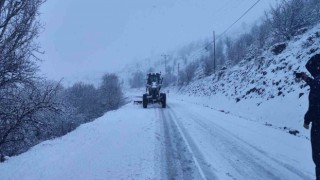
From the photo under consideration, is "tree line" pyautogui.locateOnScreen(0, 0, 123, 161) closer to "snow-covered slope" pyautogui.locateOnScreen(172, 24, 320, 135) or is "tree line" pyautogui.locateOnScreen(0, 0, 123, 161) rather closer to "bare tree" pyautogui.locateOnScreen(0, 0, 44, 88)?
"bare tree" pyautogui.locateOnScreen(0, 0, 44, 88)

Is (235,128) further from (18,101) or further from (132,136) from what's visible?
(18,101)

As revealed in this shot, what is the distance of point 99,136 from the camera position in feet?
39.8

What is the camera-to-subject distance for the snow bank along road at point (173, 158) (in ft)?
22.7

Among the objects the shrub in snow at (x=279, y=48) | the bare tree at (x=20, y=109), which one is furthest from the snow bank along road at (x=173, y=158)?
the shrub in snow at (x=279, y=48)

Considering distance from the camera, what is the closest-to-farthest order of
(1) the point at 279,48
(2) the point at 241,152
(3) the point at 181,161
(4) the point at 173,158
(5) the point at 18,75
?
1. (3) the point at 181,161
2. (4) the point at 173,158
3. (2) the point at 241,152
4. (5) the point at 18,75
5. (1) the point at 279,48

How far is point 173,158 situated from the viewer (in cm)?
839

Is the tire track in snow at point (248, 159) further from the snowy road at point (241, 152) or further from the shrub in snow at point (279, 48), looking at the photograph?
the shrub in snow at point (279, 48)

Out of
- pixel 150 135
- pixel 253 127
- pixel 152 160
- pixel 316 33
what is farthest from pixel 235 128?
pixel 316 33

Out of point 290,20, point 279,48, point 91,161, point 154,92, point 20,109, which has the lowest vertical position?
point 91,161

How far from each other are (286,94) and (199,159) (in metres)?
10.4

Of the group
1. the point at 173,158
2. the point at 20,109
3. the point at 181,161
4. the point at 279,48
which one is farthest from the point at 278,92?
the point at 20,109

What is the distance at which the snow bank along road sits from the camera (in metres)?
6.91

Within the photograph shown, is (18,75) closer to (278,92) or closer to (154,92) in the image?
(278,92)

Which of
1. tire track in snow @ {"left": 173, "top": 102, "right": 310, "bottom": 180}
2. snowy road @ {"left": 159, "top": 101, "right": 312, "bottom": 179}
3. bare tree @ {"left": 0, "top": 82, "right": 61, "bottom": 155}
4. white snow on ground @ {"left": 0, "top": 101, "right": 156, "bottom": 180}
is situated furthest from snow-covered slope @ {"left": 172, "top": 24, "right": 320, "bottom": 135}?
bare tree @ {"left": 0, "top": 82, "right": 61, "bottom": 155}
